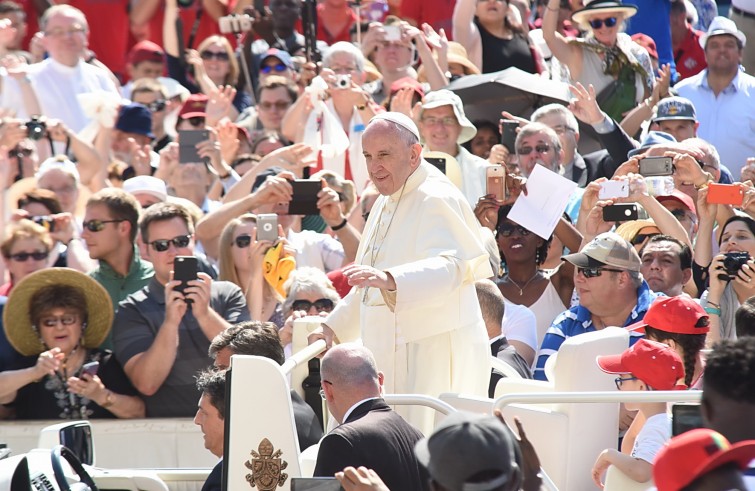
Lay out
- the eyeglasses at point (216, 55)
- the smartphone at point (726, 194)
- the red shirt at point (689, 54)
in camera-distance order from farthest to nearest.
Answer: the red shirt at point (689, 54) → the eyeglasses at point (216, 55) → the smartphone at point (726, 194)

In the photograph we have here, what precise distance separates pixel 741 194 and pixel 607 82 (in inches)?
137

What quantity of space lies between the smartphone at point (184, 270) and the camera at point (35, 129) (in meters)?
3.45

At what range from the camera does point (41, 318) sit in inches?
318

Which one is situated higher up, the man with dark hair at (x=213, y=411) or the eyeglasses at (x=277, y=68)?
the eyeglasses at (x=277, y=68)

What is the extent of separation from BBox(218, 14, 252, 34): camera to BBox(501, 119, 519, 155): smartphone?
4.87 metres

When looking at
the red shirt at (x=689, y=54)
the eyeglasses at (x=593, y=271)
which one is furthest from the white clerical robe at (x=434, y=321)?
the red shirt at (x=689, y=54)

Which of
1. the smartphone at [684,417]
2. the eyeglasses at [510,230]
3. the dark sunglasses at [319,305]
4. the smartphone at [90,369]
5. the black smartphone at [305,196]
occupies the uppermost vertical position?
the black smartphone at [305,196]

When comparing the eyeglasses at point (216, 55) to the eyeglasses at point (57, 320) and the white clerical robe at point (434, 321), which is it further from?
the white clerical robe at point (434, 321)

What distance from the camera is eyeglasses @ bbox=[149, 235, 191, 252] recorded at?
8.48 meters

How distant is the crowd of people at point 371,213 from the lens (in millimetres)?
6484

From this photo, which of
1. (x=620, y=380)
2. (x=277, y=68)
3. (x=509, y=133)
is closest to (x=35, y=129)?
(x=277, y=68)

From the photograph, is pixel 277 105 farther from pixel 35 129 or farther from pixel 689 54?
pixel 689 54

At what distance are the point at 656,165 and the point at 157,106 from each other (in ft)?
17.7

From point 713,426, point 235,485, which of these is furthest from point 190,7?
point 713,426
